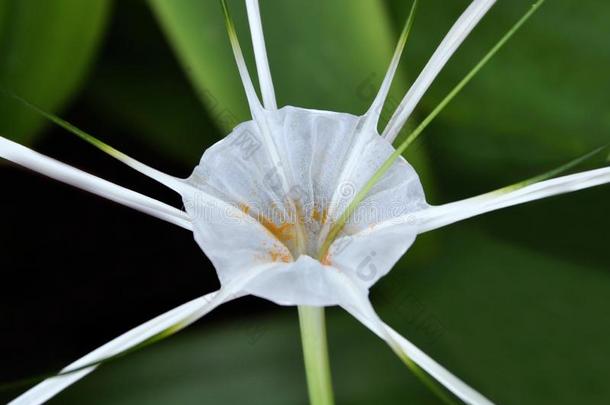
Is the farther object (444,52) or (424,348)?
(424,348)

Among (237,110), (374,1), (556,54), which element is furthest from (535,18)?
(237,110)

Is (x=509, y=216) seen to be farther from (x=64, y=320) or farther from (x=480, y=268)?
(x=64, y=320)

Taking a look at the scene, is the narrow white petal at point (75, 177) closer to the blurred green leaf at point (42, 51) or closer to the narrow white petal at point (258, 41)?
the narrow white petal at point (258, 41)

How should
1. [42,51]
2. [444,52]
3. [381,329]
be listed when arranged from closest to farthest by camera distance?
[381,329] < [444,52] < [42,51]

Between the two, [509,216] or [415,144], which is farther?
[509,216]

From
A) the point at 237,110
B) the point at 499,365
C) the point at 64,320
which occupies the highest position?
the point at 237,110

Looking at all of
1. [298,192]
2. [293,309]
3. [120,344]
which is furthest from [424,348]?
[120,344]

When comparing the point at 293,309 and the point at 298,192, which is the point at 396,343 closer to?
the point at 298,192

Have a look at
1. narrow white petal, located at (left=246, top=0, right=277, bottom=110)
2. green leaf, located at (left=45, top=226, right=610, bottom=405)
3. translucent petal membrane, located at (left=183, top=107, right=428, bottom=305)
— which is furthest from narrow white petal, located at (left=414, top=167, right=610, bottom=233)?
green leaf, located at (left=45, top=226, right=610, bottom=405)
